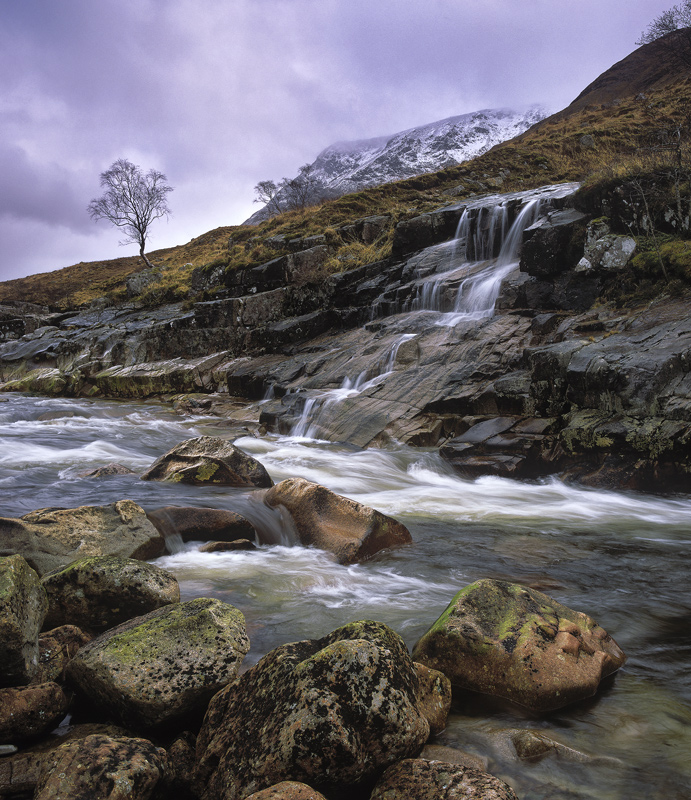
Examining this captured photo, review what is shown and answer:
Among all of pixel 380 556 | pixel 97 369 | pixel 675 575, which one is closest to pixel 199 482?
pixel 380 556

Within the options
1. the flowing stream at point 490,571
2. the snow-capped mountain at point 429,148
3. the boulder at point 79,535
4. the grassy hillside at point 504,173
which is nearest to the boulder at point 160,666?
the flowing stream at point 490,571

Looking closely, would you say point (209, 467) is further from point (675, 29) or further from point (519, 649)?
point (675, 29)

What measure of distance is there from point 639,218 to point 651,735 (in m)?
12.5

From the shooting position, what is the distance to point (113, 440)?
40.3 feet

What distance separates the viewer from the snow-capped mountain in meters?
80.8

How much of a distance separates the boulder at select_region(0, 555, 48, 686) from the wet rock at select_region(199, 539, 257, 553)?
2509 mm

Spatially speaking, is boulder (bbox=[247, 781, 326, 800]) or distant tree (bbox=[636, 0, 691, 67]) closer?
boulder (bbox=[247, 781, 326, 800])

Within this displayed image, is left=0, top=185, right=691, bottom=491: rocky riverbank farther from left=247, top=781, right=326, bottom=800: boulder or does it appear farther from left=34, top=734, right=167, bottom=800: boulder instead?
left=34, top=734, right=167, bottom=800: boulder

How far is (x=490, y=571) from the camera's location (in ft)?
17.1

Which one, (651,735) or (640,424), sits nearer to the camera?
(651,735)

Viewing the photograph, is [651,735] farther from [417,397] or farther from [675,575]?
[417,397]

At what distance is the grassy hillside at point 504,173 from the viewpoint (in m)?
24.6

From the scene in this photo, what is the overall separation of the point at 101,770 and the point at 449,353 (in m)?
11.5

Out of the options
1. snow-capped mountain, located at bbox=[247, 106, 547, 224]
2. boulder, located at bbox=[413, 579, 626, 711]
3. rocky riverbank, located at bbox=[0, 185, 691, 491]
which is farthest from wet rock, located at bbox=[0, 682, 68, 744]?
snow-capped mountain, located at bbox=[247, 106, 547, 224]
